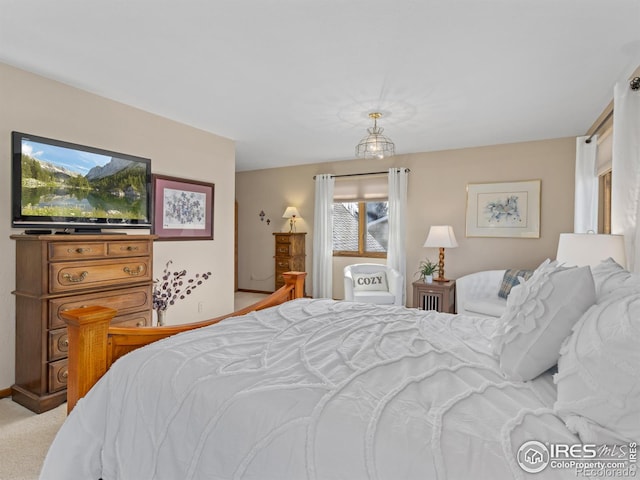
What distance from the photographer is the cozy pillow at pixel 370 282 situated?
193 inches

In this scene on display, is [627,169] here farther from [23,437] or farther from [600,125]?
[23,437]

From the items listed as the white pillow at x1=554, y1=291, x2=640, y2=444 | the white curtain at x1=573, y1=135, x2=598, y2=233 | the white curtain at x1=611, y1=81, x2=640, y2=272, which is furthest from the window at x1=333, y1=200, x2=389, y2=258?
the white pillow at x1=554, y1=291, x2=640, y2=444

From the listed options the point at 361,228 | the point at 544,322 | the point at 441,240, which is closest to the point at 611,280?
the point at 544,322

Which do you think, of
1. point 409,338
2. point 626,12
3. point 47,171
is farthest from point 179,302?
point 626,12

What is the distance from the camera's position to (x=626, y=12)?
194cm

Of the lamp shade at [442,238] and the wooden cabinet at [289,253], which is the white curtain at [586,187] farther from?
the wooden cabinet at [289,253]

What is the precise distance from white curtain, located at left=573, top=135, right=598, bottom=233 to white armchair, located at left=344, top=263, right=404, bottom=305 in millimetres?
2150

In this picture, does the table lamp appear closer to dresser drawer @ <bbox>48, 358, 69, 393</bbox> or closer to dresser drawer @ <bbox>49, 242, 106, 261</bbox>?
dresser drawer @ <bbox>49, 242, 106, 261</bbox>

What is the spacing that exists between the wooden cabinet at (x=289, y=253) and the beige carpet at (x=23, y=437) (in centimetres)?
384

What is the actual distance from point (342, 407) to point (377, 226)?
4998 mm

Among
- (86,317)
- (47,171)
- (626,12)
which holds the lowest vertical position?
(86,317)

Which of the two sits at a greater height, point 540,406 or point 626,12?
point 626,12

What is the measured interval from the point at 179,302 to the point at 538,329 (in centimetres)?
370

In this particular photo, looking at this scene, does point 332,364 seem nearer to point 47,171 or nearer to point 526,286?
point 526,286
